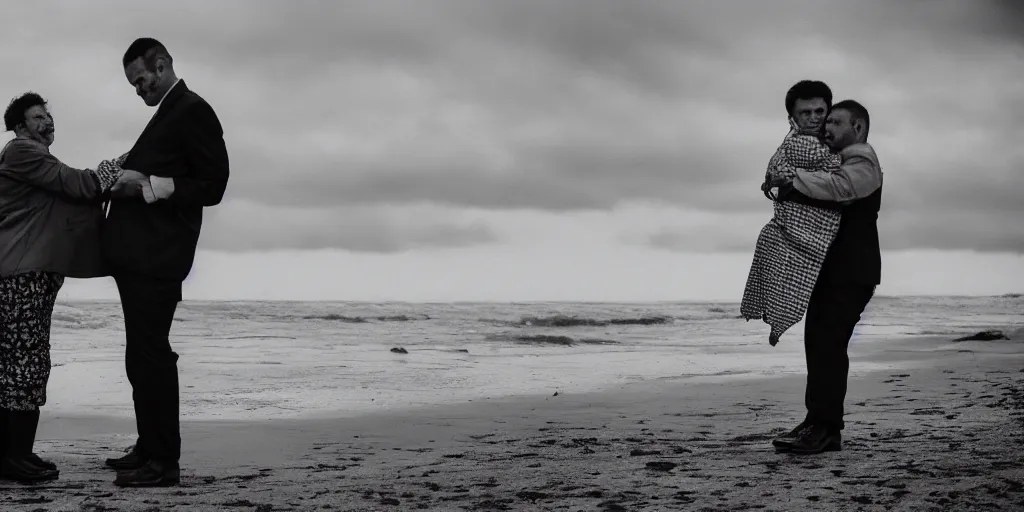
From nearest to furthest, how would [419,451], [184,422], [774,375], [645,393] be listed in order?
1. [419,451]
2. [184,422]
3. [645,393]
4. [774,375]

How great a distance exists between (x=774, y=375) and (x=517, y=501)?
20.1 ft

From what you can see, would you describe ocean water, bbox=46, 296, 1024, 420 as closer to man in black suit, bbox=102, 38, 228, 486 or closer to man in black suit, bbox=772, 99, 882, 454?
man in black suit, bbox=102, 38, 228, 486

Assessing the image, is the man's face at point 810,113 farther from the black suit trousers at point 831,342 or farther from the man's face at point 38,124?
the man's face at point 38,124

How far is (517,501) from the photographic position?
3.18 m

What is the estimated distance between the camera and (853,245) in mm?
4102

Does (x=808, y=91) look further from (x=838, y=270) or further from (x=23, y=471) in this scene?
(x=23, y=471)

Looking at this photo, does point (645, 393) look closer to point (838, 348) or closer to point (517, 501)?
point (838, 348)

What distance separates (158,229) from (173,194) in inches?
6.3

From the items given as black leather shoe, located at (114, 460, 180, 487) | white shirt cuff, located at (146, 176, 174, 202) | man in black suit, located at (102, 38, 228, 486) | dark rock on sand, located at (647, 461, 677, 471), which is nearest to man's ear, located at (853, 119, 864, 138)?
dark rock on sand, located at (647, 461, 677, 471)

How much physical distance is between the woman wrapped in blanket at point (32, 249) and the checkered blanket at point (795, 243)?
2.83 meters

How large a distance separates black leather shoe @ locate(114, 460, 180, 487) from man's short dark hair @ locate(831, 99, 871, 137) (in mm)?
3259

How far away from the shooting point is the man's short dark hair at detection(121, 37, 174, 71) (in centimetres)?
369

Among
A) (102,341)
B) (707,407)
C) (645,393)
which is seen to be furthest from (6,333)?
(102,341)

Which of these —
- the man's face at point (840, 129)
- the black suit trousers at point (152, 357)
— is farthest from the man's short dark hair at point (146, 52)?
the man's face at point (840, 129)
